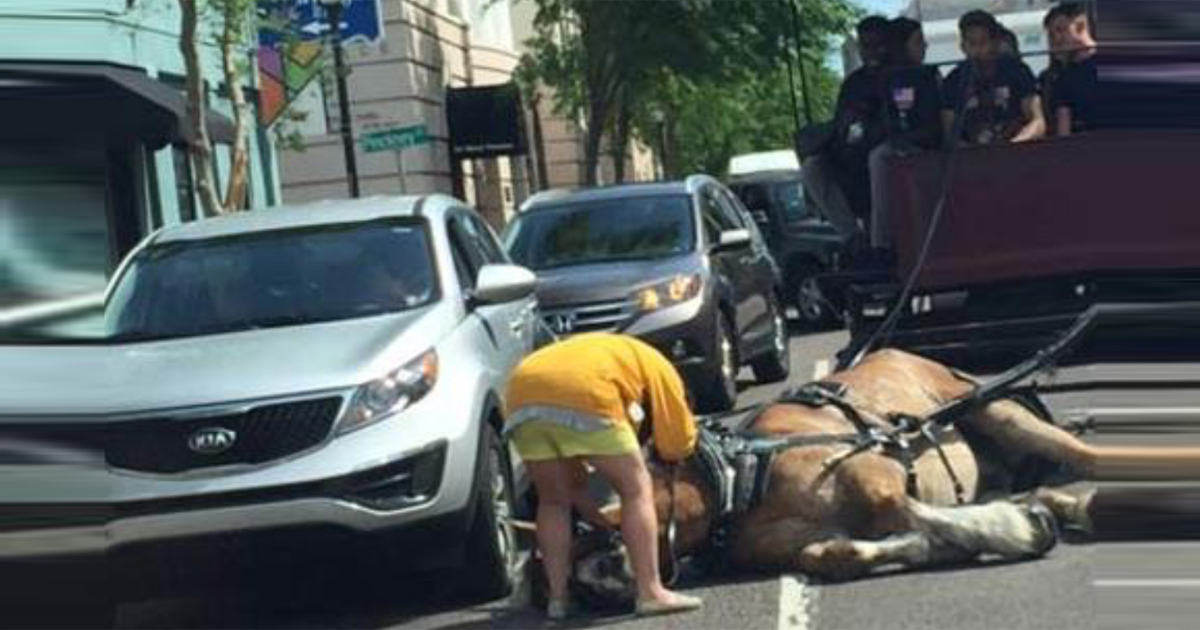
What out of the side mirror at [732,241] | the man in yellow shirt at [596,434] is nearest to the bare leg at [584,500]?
the man in yellow shirt at [596,434]

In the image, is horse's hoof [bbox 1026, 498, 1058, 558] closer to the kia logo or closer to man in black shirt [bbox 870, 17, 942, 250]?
man in black shirt [bbox 870, 17, 942, 250]

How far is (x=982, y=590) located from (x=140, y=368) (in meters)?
3.10

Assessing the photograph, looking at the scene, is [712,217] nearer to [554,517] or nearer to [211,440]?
[554,517]

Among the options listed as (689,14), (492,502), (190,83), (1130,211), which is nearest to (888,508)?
(492,502)

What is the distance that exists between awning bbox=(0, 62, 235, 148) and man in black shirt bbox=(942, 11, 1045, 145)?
3.83 meters

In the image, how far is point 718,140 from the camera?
174 ft

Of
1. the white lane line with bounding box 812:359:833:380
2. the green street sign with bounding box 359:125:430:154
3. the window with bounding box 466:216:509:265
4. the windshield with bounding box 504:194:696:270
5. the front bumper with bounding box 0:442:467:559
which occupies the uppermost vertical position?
the green street sign with bounding box 359:125:430:154

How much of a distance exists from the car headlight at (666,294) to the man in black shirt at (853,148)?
266 centimetres

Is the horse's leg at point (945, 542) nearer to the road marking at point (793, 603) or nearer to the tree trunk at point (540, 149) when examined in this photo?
the road marking at point (793, 603)

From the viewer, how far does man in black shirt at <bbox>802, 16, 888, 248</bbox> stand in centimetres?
821

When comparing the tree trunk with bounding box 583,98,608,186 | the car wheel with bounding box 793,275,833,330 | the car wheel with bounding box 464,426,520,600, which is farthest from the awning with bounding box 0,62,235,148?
the tree trunk with bounding box 583,98,608,186

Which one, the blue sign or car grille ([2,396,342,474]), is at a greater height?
the blue sign

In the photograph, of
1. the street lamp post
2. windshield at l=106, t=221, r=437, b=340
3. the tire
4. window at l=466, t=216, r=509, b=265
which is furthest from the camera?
the street lamp post

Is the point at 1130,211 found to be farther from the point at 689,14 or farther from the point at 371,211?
the point at 689,14
